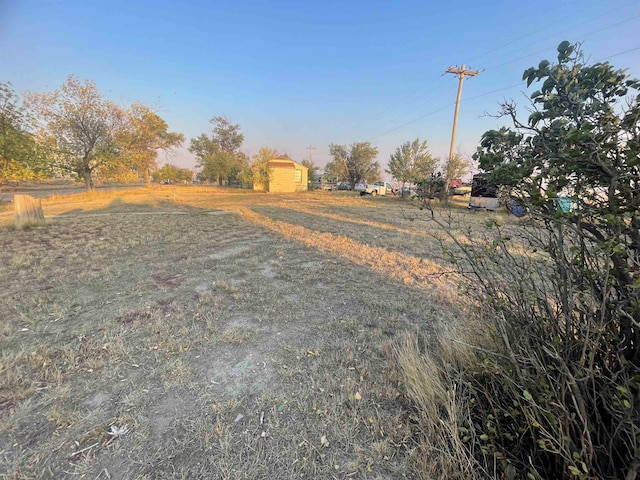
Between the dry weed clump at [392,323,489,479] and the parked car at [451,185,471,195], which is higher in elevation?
the parked car at [451,185,471,195]

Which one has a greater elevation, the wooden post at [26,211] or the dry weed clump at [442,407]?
the wooden post at [26,211]

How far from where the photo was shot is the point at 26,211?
24.3ft

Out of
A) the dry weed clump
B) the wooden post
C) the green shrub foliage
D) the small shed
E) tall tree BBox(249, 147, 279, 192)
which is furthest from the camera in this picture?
the small shed

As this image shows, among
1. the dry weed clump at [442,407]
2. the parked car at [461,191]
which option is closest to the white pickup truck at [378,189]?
the dry weed clump at [442,407]

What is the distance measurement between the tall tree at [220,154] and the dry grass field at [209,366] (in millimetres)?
30476

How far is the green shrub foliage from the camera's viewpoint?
0.95m

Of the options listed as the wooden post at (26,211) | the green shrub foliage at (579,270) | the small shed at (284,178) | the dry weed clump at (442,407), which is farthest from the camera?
the small shed at (284,178)

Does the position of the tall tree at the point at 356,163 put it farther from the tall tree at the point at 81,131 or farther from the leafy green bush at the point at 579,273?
the leafy green bush at the point at 579,273

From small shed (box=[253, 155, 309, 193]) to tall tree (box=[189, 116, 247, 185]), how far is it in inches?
179

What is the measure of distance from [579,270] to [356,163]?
3562 centimetres

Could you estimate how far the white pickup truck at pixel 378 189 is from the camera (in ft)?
90.2

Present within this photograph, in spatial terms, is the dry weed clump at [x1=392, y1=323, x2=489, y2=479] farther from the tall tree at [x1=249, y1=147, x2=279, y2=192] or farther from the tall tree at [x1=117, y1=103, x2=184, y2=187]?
the tall tree at [x1=249, y1=147, x2=279, y2=192]

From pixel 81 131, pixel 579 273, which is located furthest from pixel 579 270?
pixel 81 131

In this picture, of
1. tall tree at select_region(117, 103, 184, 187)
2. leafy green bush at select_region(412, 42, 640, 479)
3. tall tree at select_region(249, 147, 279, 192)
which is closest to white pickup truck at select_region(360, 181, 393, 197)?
tall tree at select_region(249, 147, 279, 192)
